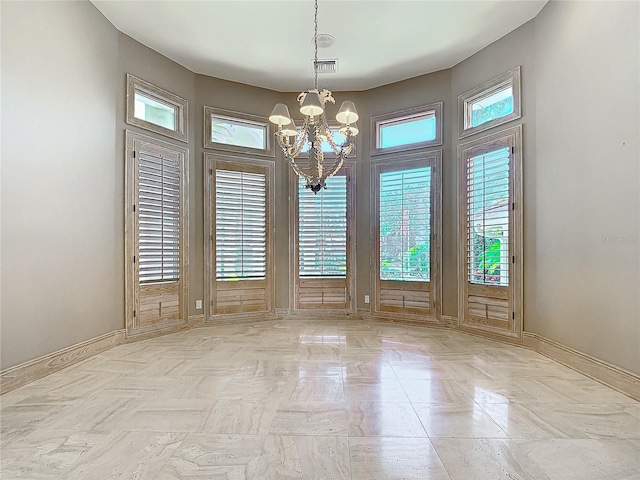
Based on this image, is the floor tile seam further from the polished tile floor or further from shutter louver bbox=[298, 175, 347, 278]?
shutter louver bbox=[298, 175, 347, 278]

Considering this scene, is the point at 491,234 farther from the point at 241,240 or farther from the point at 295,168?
the point at 241,240

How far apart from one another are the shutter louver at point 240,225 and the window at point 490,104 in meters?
2.83

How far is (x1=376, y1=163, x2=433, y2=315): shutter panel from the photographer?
198 inches

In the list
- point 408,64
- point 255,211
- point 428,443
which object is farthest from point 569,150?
point 255,211

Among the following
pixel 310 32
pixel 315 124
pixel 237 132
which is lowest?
pixel 315 124

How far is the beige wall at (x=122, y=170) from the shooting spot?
279cm

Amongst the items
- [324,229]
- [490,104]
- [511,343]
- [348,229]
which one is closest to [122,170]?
[324,229]

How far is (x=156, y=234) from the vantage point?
4449 millimetres

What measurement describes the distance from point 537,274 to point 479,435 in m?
2.25

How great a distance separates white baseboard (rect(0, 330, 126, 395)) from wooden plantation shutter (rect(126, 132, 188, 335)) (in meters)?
0.29

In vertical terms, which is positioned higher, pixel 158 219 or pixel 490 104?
pixel 490 104

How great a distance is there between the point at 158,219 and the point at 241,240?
3.86 feet

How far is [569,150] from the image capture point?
336cm

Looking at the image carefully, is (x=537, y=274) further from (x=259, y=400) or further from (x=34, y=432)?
(x=34, y=432)
